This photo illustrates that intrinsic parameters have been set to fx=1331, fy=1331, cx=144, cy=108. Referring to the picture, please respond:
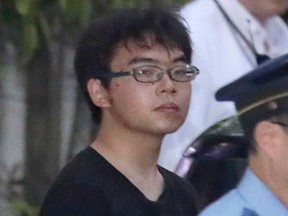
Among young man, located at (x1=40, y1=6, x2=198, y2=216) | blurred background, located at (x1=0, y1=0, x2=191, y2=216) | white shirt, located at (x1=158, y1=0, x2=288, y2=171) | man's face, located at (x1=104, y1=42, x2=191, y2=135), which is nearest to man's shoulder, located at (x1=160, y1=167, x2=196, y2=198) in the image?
young man, located at (x1=40, y1=6, x2=198, y2=216)

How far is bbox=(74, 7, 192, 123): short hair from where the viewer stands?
3.49 metres

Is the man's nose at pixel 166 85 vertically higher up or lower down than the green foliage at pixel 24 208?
higher up

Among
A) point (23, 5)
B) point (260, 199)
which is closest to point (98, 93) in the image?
point (260, 199)

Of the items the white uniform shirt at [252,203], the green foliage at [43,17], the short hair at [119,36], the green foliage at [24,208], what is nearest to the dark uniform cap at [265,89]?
the white uniform shirt at [252,203]

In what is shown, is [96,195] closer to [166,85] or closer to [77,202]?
[77,202]

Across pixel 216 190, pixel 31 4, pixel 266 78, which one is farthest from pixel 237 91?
pixel 31 4

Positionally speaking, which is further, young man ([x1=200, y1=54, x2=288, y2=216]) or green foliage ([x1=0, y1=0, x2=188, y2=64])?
green foliage ([x1=0, y1=0, x2=188, y2=64])

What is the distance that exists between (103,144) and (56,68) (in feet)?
6.30

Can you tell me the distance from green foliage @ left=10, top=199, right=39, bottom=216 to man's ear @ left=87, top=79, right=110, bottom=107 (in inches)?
65.5

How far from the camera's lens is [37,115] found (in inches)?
215

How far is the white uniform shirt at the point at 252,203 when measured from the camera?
2.85 meters

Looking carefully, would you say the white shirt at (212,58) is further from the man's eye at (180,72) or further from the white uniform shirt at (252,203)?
the white uniform shirt at (252,203)

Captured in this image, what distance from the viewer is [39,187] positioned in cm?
544

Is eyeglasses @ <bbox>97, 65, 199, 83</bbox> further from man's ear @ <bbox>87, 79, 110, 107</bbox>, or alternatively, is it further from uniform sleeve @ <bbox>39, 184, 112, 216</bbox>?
uniform sleeve @ <bbox>39, 184, 112, 216</bbox>
